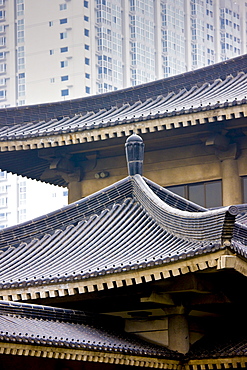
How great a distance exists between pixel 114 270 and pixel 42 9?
86771 mm

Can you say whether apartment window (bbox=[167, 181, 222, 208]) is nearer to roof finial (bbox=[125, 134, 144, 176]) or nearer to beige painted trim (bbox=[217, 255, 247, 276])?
roof finial (bbox=[125, 134, 144, 176])

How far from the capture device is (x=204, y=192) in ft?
67.2

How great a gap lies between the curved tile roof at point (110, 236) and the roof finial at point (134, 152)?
218mm

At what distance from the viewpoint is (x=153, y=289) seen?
13.5 m

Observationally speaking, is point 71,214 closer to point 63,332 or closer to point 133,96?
point 63,332

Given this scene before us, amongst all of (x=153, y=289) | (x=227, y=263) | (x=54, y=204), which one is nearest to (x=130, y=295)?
(x=153, y=289)

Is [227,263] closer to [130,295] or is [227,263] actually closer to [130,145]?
[130,295]

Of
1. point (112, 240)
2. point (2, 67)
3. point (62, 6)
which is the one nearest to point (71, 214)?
point (112, 240)

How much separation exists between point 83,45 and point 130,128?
75770mm

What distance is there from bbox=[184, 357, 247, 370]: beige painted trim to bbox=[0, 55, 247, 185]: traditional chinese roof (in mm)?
6394

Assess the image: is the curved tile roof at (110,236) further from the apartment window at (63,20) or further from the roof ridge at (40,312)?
the apartment window at (63,20)

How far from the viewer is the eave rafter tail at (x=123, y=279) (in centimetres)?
1191

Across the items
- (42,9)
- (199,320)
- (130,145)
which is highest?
(42,9)

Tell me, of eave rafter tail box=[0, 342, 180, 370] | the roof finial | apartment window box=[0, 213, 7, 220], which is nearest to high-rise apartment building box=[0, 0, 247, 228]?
apartment window box=[0, 213, 7, 220]
